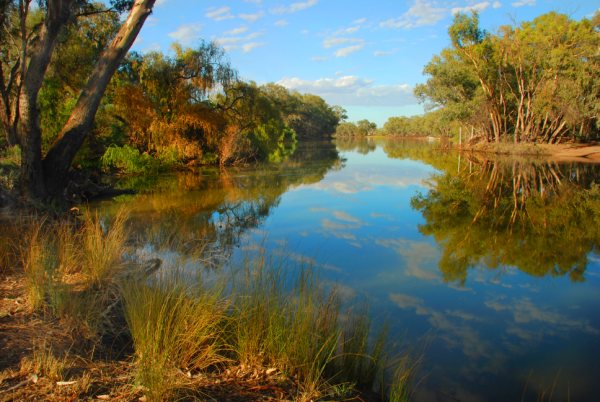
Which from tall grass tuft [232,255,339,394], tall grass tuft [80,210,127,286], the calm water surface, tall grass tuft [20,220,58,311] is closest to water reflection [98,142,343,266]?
the calm water surface

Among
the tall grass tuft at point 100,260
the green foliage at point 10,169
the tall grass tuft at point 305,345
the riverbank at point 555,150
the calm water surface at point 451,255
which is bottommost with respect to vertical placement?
the calm water surface at point 451,255

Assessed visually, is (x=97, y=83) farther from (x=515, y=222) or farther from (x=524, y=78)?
(x=524, y=78)

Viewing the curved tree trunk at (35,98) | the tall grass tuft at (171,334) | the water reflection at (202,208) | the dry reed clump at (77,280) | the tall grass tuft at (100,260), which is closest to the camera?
the tall grass tuft at (171,334)

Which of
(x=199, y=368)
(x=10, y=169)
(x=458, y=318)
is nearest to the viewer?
(x=199, y=368)

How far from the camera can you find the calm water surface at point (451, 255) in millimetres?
3854

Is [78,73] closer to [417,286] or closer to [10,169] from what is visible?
[10,169]

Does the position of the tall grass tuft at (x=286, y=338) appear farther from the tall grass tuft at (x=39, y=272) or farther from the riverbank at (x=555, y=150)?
the riverbank at (x=555, y=150)

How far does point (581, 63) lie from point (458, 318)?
3132 centimetres

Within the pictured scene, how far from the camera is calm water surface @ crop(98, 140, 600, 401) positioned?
3.85 metres

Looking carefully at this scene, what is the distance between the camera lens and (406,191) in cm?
1516

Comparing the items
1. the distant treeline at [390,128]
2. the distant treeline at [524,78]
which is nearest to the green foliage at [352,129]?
the distant treeline at [390,128]

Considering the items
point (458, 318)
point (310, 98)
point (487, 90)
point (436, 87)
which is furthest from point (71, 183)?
→ point (310, 98)

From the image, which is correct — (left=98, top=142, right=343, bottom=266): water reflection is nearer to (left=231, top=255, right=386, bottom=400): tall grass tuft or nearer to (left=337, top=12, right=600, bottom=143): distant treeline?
(left=231, top=255, right=386, bottom=400): tall grass tuft

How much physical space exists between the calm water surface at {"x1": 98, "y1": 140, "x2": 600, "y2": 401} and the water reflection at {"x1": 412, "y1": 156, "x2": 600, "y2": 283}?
0.12 ft
